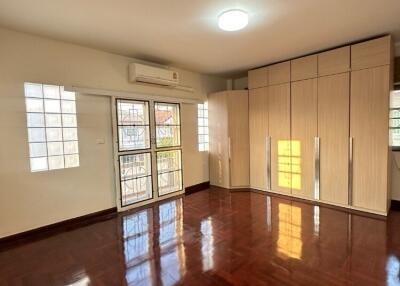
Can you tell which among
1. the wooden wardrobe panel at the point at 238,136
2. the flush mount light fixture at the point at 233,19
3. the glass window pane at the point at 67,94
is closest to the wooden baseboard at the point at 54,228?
the glass window pane at the point at 67,94

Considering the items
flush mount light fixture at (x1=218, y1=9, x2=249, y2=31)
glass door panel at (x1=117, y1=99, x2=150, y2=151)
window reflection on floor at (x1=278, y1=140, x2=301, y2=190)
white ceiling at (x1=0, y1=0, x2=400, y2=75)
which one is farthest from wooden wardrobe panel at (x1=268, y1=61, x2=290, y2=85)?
glass door panel at (x1=117, y1=99, x2=150, y2=151)

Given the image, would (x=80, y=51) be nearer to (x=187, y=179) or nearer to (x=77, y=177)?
(x=77, y=177)

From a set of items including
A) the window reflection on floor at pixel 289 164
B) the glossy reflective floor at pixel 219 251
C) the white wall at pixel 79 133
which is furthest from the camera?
the window reflection on floor at pixel 289 164

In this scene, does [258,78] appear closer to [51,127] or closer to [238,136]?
[238,136]

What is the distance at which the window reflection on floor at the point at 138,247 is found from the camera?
208 cm

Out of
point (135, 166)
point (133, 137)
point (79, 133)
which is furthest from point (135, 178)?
point (79, 133)

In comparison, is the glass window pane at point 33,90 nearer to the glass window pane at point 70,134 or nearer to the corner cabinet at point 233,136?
the glass window pane at point 70,134

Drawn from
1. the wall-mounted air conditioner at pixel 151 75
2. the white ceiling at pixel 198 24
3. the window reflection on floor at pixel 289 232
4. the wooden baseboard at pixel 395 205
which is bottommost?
the window reflection on floor at pixel 289 232

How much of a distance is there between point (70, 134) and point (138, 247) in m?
1.86

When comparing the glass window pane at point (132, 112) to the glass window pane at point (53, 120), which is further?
the glass window pane at point (132, 112)

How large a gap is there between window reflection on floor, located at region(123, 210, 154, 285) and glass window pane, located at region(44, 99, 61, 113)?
72.4 inches

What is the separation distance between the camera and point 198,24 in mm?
2693

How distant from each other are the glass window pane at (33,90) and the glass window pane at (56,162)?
2.77ft

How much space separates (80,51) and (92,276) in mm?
2930
